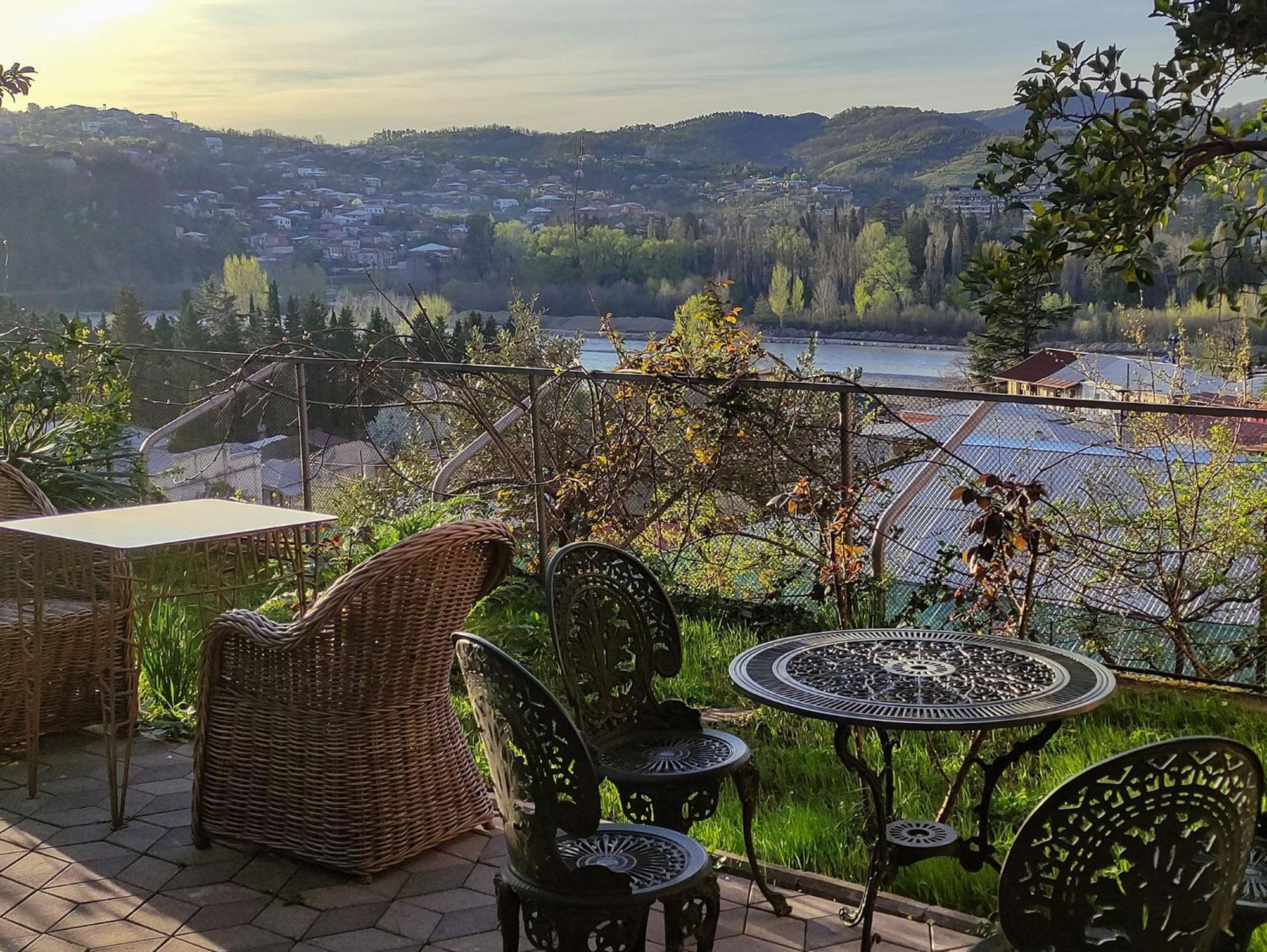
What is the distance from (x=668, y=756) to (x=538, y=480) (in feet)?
10.0

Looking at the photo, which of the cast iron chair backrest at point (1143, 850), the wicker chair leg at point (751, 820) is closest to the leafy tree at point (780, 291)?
the wicker chair leg at point (751, 820)

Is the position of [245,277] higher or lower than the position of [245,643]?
higher

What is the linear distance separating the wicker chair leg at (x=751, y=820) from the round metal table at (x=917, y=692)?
190mm

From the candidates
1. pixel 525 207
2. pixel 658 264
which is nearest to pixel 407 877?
pixel 658 264

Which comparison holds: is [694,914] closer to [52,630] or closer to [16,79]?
[52,630]

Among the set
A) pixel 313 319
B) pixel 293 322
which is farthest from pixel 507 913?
pixel 293 322

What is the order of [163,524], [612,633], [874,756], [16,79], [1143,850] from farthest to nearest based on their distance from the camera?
[16,79], [874,756], [163,524], [612,633], [1143,850]

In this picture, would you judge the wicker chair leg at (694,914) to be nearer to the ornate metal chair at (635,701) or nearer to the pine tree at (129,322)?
the ornate metal chair at (635,701)

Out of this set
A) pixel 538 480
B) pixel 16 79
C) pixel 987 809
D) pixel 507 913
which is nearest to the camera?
pixel 507 913

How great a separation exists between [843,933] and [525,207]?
37.7ft

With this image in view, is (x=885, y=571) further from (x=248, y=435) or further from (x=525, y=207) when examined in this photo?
(x=525, y=207)

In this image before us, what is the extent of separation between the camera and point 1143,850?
1688 mm

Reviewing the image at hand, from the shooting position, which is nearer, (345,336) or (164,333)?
(345,336)

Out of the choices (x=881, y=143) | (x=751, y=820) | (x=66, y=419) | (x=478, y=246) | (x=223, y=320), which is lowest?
(x=751, y=820)
